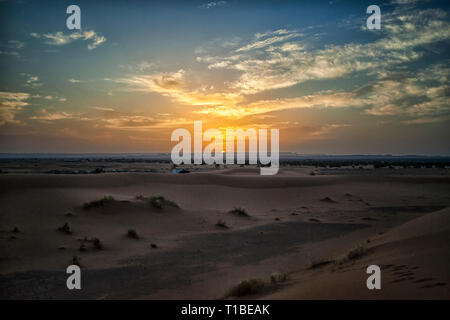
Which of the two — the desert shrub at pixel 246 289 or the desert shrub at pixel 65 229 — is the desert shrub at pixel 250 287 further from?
the desert shrub at pixel 65 229

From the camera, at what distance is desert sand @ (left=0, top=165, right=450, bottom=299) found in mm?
6676

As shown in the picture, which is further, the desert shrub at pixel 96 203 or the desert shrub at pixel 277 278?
the desert shrub at pixel 96 203

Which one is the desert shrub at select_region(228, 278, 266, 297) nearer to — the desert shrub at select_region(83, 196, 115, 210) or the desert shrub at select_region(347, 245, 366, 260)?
the desert shrub at select_region(347, 245, 366, 260)

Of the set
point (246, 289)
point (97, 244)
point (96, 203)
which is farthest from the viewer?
point (96, 203)

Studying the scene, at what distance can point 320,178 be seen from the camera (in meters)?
40.8

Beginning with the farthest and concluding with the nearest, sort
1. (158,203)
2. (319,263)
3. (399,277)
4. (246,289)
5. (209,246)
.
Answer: (158,203)
(209,246)
(319,263)
(246,289)
(399,277)

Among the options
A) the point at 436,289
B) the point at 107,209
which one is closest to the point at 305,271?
the point at 436,289

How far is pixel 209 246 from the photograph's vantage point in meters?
13.3

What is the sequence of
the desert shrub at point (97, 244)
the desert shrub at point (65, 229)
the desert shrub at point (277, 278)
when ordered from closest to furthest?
the desert shrub at point (277, 278) → the desert shrub at point (97, 244) → the desert shrub at point (65, 229)

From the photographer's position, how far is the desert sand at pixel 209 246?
21.9 feet

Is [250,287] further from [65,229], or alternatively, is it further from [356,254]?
[65,229]

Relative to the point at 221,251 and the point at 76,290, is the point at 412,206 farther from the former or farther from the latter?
the point at 76,290

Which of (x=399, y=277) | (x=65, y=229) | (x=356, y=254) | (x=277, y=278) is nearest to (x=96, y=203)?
(x=65, y=229)

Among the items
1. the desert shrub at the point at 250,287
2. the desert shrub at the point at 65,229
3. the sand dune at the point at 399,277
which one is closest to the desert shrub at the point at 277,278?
the desert shrub at the point at 250,287
